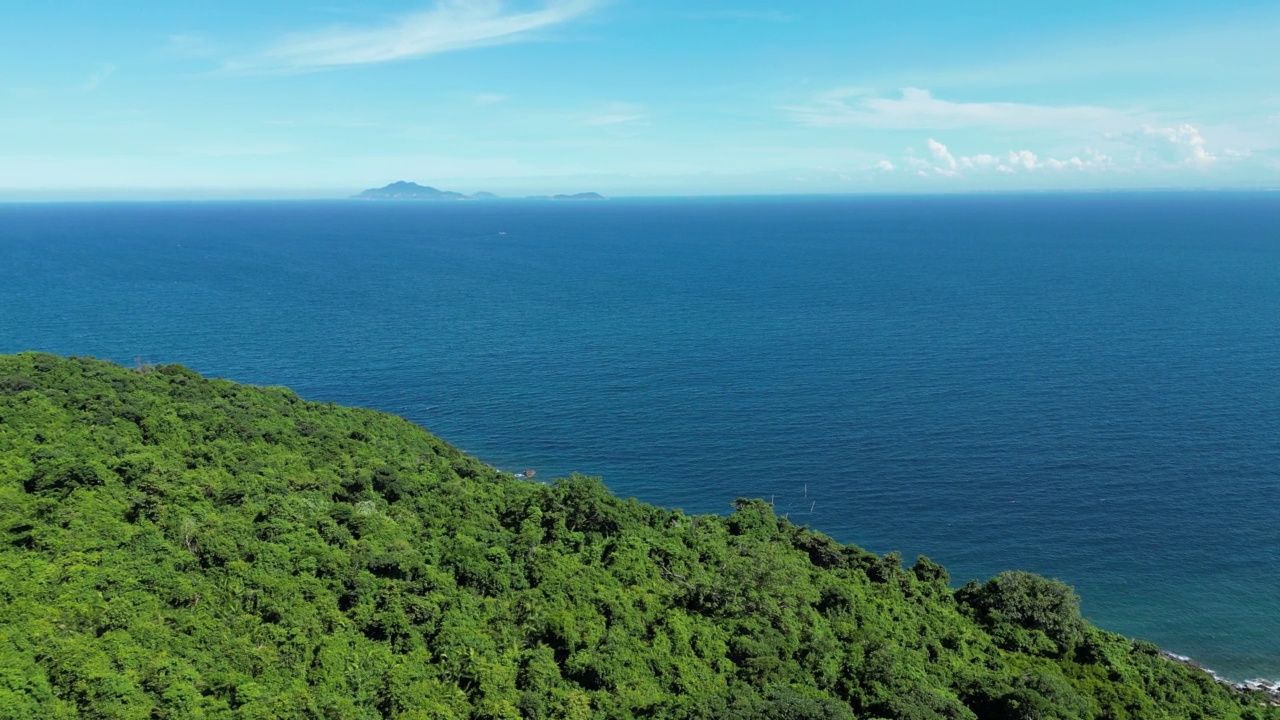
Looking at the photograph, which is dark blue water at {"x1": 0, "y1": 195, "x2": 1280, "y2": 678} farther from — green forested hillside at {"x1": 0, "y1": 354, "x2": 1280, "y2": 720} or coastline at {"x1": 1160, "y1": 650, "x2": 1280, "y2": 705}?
green forested hillside at {"x1": 0, "y1": 354, "x2": 1280, "y2": 720}

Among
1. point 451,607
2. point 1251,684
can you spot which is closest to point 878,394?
point 1251,684

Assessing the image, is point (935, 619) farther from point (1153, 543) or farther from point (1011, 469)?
point (1011, 469)

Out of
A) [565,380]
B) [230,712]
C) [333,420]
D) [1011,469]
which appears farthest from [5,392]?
[1011,469]

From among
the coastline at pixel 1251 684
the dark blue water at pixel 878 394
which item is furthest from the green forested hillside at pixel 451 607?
the dark blue water at pixel 878 394

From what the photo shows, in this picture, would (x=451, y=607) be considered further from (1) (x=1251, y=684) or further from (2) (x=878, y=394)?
(2) (x=878, y=394)

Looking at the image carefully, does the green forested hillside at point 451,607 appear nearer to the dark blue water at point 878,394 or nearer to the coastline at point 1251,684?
the coastline at point 1251,684

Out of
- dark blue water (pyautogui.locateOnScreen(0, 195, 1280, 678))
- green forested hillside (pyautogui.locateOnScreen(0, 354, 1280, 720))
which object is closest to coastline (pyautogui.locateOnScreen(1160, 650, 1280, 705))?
dark blue water (pyautogui.locateOnScreen(0, 195, 1280, 678))
